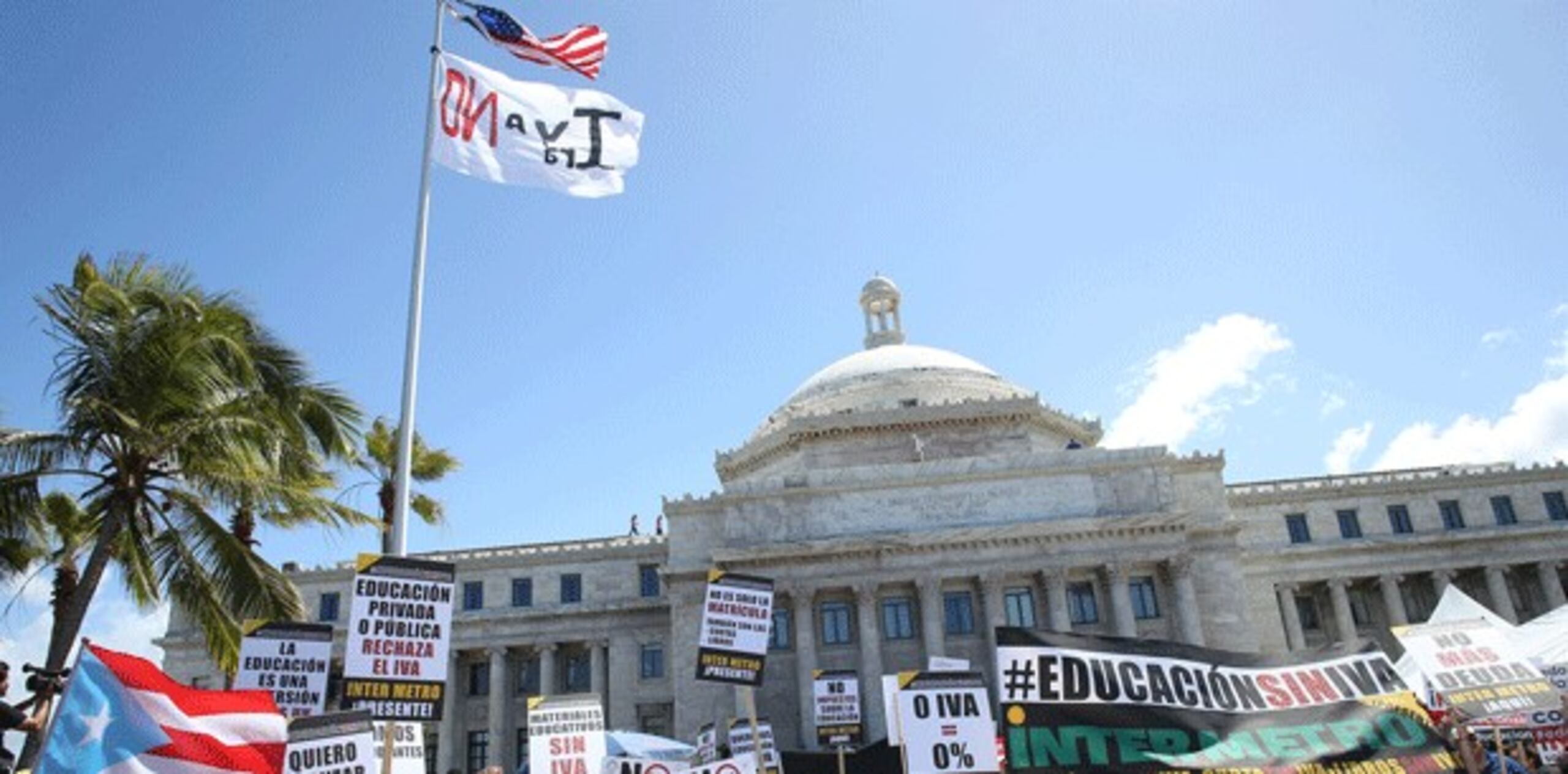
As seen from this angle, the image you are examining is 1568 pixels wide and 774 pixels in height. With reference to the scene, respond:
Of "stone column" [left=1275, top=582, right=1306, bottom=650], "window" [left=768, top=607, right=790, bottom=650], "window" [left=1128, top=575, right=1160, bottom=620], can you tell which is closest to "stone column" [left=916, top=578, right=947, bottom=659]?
"window" [left=768, top=607, right=790, bottom=650]

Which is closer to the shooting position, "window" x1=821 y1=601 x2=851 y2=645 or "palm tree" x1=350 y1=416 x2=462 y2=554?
"palm tree" x1=350 y1=416 x2=462 y2=554

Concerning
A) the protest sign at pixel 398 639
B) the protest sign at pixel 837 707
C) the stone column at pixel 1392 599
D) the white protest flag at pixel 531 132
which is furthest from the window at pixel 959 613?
the protest sign at pixel 398 639

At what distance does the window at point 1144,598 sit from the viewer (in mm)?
41938

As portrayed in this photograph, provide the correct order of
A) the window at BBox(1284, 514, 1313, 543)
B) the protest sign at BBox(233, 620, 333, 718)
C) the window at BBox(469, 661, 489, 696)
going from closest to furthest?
the protest sign at BBox(233, 620, 333, 718) → the window at BBox(1284, 514, 1313, 543) → the window at BBox(469, 661, 489, 696)

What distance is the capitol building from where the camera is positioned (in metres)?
41.5

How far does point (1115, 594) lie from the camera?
1614 inches

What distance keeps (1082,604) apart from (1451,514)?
64.1 ft

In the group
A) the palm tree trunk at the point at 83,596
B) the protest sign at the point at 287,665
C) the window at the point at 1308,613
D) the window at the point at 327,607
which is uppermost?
the window at the point at 327,607

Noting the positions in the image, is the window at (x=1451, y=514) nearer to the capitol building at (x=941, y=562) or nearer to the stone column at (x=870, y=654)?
A: the capitol building at (x=941, y=562)

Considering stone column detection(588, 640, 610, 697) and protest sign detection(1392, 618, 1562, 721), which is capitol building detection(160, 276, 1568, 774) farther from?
protest sign detection(1392, 618, 1562, 721)

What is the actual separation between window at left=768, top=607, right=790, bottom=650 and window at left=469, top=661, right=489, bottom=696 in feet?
50.3

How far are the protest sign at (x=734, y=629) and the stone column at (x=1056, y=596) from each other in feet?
105

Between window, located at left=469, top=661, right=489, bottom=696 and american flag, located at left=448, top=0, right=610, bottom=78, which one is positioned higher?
american flag, located at left=448, top=0, right=610, bottom=78

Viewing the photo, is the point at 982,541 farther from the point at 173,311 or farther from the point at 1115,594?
the point at 173,311
